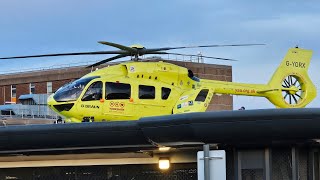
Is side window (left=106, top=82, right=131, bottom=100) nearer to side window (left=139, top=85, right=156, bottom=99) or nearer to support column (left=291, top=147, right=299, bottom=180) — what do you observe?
side window (left=139, top=85, right=156, bottom=99)

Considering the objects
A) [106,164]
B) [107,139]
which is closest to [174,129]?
[107,139]

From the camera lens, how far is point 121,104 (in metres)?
20.1

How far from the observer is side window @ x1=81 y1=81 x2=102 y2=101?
2023 cm

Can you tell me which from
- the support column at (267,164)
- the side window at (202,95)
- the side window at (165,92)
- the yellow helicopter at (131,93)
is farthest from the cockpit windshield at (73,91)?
the support column at (267,164)

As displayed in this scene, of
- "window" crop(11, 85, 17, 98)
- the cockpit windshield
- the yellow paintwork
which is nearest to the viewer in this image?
the yellow paintwork

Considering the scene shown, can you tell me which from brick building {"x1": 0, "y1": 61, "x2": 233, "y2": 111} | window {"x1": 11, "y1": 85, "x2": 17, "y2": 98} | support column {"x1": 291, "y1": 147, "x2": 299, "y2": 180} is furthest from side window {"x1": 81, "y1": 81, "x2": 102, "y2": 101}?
window {"x1": 11, "y1": 85, "x2": 17, "y2": 98}

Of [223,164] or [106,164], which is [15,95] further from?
[223,164]

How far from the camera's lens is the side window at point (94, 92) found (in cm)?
2023

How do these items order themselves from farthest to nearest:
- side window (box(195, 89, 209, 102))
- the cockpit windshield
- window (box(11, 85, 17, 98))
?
window (box(11, 85, 17, 98)) → side window (box(195, 89, 209, 102)) → the cockpit windshield

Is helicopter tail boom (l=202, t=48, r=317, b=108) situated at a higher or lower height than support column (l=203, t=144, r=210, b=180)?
higher

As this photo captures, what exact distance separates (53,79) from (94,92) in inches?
2684

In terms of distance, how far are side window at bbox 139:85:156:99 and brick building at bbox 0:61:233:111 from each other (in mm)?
59948

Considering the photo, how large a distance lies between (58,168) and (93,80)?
573 cm

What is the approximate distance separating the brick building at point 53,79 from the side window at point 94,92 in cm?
6013
